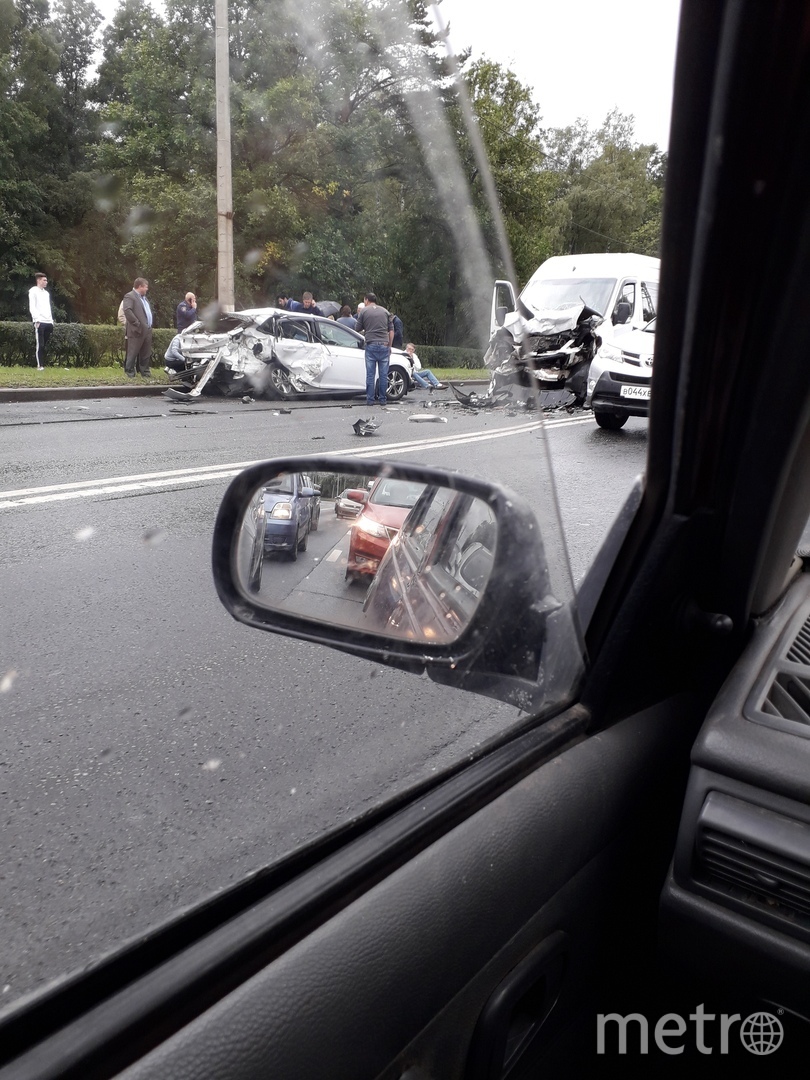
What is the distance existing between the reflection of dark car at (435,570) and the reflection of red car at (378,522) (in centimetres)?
1

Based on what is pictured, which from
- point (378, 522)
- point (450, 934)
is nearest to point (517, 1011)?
point (450, 934)

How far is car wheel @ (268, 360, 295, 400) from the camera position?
7.05 m

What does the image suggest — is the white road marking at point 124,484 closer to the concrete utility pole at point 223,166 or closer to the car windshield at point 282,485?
the concrete utility pole at point 223,166

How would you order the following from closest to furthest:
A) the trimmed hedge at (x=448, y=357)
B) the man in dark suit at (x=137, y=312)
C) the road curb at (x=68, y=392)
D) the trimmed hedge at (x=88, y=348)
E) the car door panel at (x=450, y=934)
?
the car door panel at (x=450, y=934)
the trimmed hedge at (x=448, y=357)
the trimmed hedge at (x=88, y=348)
the man in dark suit at (x=137, y=312)
the road curb at (x=68, y=392)

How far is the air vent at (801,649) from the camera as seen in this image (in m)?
1.57

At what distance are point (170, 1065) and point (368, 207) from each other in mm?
2052

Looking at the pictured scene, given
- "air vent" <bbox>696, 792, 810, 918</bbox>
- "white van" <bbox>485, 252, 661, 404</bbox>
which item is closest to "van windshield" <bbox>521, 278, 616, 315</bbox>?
"white van" <bbox>485, 252, 661, 404</bbox>

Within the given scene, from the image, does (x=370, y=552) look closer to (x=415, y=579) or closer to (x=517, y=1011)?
(x=415, y=579)

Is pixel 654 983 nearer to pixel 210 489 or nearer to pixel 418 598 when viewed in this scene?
pixel 418 598

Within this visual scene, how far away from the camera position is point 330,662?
2.07 m

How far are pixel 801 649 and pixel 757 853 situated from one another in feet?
1.57

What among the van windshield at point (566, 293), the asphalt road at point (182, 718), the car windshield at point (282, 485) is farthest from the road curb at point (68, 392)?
the car windshield at point (282, 485)

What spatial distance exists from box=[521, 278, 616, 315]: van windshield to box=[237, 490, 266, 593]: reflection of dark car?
1.90 feet

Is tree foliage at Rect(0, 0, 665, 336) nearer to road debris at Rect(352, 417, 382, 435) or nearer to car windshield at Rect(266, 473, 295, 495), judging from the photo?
car windshield at Rect(266, 473, 295, 495)
